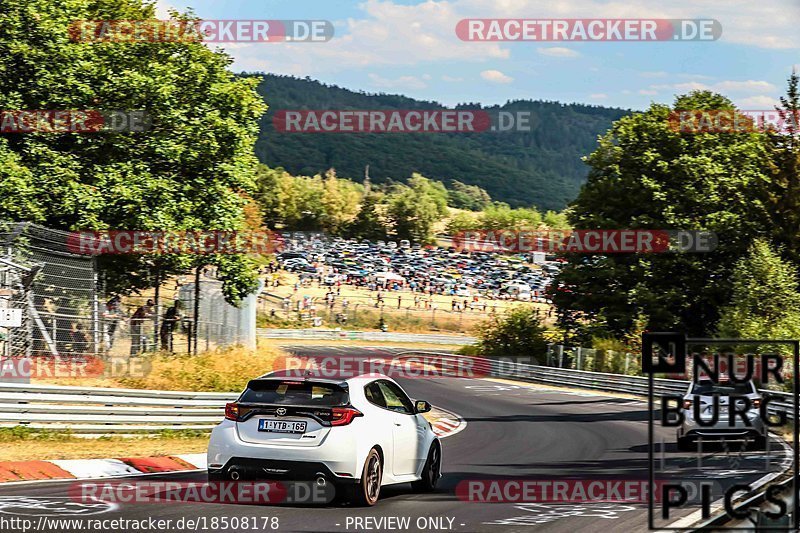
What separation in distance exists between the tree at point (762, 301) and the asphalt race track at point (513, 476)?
46.1 ft

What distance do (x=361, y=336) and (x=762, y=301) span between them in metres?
39.9

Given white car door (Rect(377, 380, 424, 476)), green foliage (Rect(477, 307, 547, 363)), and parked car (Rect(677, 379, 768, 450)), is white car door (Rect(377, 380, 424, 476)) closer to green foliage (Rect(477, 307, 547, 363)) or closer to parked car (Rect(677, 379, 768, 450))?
parked car (Rect(677, 379, 768, 450))

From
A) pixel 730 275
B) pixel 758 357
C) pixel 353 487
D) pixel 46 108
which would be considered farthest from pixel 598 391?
pixel 758 357

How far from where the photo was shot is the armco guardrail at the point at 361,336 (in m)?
76.8

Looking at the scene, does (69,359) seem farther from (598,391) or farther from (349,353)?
(349,353)

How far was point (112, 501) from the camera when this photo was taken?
402 inches

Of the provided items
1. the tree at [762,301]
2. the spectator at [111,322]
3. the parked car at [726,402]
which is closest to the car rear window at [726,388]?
the parked car at [726,402]

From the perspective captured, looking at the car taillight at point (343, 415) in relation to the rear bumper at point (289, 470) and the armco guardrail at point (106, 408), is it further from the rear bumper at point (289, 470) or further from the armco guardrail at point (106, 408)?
the armco guardrail at point (106, 408)

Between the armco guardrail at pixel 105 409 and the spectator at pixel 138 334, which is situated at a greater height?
the spectator at pixel 138 334

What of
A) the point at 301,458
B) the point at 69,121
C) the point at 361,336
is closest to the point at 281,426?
the point at 301,458

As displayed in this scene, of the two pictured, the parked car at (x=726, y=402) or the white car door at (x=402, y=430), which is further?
the white car door at (x=402, y=430)

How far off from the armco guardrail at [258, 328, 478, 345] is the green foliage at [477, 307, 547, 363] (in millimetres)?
20894

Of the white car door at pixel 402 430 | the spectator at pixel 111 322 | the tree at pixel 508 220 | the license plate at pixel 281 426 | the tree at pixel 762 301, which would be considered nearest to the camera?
the license plate at pixel 281 426

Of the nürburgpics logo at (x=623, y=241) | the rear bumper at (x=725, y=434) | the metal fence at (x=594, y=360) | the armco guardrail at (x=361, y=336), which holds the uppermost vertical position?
the nürburgpics logo at (x=623, y=241)
